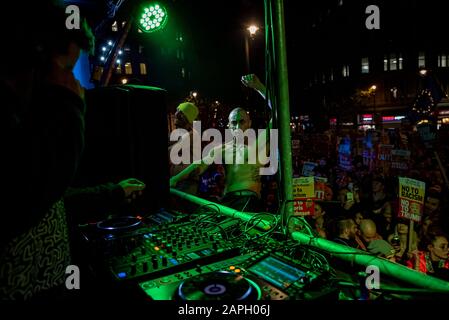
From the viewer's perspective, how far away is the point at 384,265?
1.62m

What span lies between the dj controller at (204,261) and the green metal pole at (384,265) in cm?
14

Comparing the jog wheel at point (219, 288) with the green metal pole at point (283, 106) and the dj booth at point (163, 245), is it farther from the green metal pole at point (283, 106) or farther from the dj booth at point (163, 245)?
the green metal pole at point (283, 106)

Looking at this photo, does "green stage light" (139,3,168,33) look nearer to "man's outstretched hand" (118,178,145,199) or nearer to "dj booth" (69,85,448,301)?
"dj booth" (69,85,448,301)

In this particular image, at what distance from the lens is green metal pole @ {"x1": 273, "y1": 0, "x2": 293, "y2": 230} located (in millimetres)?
2422

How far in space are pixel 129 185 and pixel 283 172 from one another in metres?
1.13

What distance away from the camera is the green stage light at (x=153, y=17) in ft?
15.8

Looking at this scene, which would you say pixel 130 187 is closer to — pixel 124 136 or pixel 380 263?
pixel 124 136

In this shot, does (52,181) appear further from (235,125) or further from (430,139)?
(430,139)

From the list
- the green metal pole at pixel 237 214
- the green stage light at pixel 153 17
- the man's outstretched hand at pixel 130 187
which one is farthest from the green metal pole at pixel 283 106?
the green stage light at pixel 153 17

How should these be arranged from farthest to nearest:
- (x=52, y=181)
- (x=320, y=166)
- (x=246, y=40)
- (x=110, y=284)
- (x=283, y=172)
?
(x=246, y=40) < (x=320, y=166) < (x=283, y=172) < (x=110, y=284) < (x=52, y=181)

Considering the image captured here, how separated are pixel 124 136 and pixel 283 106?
3.97 feet

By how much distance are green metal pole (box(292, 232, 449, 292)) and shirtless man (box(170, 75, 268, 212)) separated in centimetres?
243

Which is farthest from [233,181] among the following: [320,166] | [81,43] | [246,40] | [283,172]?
[246,40]

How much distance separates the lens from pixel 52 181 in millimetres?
922
